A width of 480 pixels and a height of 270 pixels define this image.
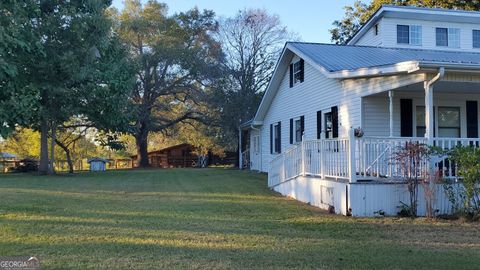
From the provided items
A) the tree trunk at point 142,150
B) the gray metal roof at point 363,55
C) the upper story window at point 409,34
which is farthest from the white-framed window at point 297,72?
the tree trunk at point 142,150

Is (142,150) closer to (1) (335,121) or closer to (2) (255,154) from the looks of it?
(2) (255,154)

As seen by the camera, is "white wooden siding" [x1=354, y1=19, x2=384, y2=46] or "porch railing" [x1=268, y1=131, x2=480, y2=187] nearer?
"porch railing" [x1=268, y1=131, x2=480, y2=187]

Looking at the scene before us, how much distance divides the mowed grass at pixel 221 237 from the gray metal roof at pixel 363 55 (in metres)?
5.26

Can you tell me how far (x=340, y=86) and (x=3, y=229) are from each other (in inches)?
399

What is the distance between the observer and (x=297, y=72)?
18.1 m

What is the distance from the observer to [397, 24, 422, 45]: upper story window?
57.6ft

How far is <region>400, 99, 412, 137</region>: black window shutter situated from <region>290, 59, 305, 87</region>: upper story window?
4887 mm

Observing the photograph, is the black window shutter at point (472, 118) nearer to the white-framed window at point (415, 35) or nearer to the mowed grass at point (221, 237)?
the white-framed window at point (415, 35)

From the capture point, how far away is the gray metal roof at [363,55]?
557 inches

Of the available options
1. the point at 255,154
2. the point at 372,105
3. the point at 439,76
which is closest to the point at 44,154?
the point at 255,154

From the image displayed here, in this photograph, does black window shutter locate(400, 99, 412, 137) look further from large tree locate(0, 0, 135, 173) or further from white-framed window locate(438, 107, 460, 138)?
large tree locate(0, 0, 135, 173)

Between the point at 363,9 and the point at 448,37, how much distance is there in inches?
602

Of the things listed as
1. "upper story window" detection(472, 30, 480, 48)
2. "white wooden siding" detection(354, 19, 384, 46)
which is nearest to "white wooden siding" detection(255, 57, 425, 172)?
"white wooden siding" detection(354, 19, 384, 46)

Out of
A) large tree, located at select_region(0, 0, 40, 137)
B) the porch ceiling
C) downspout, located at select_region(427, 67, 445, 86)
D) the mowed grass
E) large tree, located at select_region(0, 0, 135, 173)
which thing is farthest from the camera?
large tree, located at select_region(0, 0, 135, 173)
